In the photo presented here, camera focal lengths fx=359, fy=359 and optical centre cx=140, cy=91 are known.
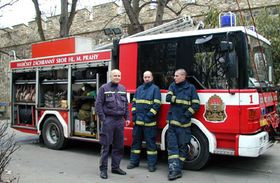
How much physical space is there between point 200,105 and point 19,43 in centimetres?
1860

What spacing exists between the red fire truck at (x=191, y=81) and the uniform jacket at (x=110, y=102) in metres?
0.91

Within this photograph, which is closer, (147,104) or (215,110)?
(215,110)

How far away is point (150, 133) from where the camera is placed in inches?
259

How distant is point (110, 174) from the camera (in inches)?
252

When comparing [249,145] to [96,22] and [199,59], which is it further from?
[96,22]

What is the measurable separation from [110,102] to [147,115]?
75cm

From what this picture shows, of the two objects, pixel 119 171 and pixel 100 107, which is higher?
pixel 100 107

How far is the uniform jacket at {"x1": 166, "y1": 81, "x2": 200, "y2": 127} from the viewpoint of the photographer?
615 cm

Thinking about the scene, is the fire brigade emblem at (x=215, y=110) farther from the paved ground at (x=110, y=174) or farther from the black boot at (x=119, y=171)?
the black boot at (x=119, y=171)

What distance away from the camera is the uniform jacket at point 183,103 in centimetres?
615

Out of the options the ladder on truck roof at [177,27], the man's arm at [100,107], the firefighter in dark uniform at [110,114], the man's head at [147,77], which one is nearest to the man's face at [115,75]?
the firefighter in dark uniform at [110,114]

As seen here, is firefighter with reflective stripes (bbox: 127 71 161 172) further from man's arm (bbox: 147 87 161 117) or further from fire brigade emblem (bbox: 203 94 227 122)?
fire brigade emblem (bbox: 203 94 227 122)

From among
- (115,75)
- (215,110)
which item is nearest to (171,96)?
(215,110)

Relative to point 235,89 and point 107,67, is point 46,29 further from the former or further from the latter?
point 235,89
